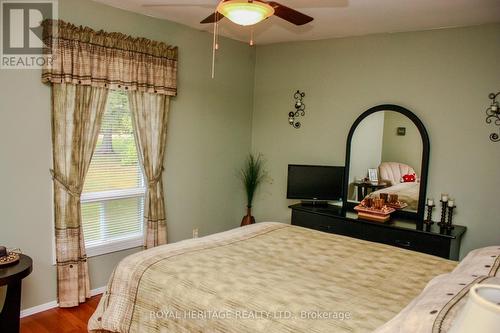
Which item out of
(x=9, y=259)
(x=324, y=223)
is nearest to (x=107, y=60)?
(x=9, y=259)

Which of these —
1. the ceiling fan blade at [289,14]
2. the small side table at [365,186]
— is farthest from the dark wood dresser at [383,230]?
the ceiling fan blade at [289,14]

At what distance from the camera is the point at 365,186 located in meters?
4.13

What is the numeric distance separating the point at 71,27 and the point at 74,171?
1.15 meters

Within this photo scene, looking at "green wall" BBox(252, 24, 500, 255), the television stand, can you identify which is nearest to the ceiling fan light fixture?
"green wall" BBox(252, 24, 500, 255)

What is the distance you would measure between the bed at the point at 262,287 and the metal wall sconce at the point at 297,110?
7.00 ft

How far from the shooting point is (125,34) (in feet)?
11.4

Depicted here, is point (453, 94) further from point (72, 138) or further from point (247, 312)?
point (72, 138)

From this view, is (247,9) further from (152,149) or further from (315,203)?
(315,203)

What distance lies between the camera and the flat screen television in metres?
4.23

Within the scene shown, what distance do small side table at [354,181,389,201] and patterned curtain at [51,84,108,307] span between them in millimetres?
2682

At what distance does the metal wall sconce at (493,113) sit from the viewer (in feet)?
11.1

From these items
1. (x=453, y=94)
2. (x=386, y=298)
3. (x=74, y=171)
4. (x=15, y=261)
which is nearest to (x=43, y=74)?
(x=74, y=171)

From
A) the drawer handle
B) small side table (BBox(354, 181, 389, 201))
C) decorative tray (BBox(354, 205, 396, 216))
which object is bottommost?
the drawer handle

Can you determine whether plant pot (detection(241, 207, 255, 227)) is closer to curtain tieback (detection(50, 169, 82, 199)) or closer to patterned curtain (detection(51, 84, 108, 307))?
patterned curtain (detection(51, 84, 108, 307))
